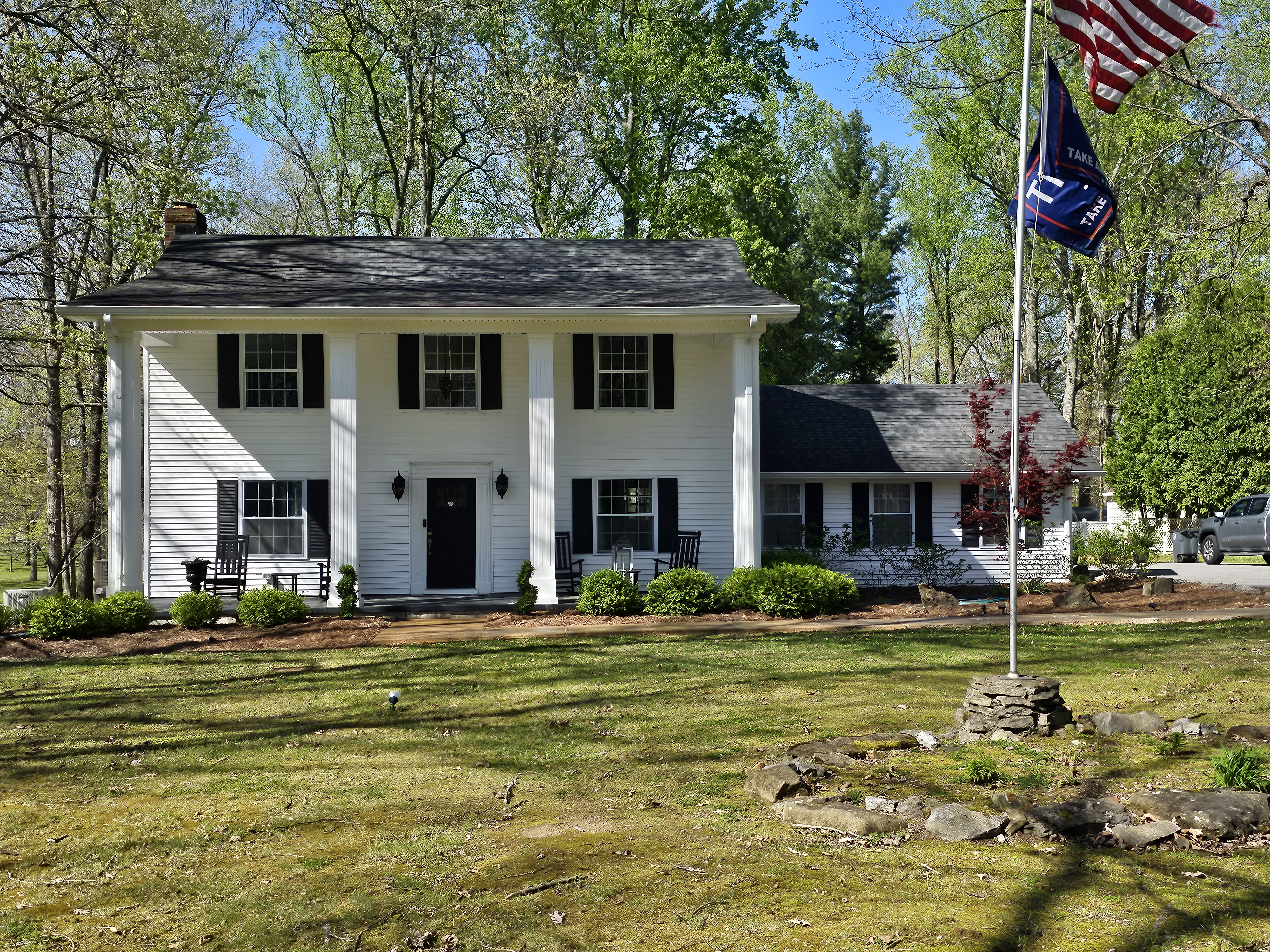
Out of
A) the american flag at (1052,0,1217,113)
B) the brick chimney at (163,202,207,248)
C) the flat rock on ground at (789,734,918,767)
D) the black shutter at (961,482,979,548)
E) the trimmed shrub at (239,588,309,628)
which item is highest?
the brick chimney at (163,202,207,248)

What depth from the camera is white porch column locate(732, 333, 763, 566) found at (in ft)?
54.5

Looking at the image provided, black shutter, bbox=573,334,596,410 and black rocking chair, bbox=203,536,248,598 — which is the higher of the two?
black shutter, bbox=573,334,596,410

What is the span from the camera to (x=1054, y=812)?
5.41 meters

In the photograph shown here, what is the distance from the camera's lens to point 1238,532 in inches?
985

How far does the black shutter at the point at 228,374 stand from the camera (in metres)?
17.4

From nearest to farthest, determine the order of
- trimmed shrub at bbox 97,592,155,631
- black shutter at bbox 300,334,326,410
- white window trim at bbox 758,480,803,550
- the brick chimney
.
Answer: trimmed shrub at bbox 97,592,155,631, black shutter at bbox 300,334,326,410, the brick chimney, white window trim at bbox 758,480,803,550

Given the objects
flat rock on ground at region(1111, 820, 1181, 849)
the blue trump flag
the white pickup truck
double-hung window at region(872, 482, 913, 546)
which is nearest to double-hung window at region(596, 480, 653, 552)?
double-hung window at region(872, 482, 913, 546)

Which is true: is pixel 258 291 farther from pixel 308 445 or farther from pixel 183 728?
pixel 183 728

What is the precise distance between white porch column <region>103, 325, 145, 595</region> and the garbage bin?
26.7m

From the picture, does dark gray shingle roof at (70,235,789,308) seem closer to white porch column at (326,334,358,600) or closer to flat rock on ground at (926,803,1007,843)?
white porch column at (326,334,358,600)

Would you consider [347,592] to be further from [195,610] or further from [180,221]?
[180,221]

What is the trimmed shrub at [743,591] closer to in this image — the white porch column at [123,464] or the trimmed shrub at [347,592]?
the trimmed shrub at [347,592]

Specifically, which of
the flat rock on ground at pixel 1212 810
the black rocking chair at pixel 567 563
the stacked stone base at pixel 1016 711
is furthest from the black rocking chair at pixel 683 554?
the flat rock on ground at pixel 1212 810

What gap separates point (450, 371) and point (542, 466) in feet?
9.72
